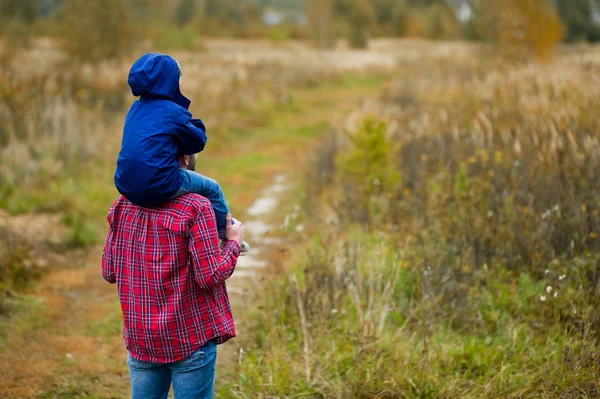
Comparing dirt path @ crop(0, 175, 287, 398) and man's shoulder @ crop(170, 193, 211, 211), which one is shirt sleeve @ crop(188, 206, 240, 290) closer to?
man's shoulder @ crop(170, 193, 211, 211)

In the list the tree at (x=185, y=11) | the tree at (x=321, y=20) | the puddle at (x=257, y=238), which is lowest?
the puddle at (x=257, y=238)

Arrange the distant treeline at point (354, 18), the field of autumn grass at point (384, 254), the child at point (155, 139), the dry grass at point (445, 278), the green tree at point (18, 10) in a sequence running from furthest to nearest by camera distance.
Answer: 1. the distant treeline at point (354, 18)
2. the green tree at point (18, 10)
3. the field of autumn grass at point (384, 254)
4. the dry grass at point (445, 278)
5. the child at point (155, 139)

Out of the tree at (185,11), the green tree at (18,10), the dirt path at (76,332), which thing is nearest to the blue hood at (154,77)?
the dirt path at (76,332)

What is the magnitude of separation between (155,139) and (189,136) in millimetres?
148

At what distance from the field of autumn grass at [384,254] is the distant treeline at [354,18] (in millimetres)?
4390

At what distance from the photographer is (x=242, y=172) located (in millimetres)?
10047

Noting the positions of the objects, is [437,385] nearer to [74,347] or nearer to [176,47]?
[74,347]

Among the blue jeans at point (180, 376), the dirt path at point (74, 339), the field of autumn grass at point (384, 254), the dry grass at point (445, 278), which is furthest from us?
the dirt path at point (74, 339)

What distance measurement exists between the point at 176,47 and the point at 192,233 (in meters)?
27.8

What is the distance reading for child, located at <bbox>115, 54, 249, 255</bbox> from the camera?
2.30m

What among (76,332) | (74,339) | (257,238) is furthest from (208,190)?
(257,238)

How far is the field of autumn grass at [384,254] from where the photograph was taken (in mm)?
3635

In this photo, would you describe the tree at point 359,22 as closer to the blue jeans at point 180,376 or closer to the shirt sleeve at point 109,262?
the shirt sleeve at point 109,262

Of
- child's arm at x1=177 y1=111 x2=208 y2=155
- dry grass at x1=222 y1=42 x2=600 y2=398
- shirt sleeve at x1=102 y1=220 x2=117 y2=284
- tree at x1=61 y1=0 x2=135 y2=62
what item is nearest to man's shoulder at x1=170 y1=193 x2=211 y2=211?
child's arm at x1=177 y1=111 x2=208 y2=155
